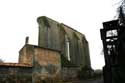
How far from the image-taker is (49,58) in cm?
2180

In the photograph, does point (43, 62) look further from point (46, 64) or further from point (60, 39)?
point (60, 39)

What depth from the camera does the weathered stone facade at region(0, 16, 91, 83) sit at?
17.5m

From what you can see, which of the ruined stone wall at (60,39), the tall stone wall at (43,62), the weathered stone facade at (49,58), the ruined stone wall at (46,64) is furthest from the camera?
the ruined stone wall at (60,39)

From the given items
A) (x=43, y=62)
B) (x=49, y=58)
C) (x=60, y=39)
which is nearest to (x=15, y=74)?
(x=43, y=62)

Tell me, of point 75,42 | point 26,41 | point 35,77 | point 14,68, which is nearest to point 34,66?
point 35,77

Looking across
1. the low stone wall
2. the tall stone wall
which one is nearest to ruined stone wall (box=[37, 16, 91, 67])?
the tall stone wall

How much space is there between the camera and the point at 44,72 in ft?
66.7

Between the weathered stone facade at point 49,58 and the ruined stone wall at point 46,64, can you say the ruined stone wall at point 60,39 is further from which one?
the ruined stone wall at point 46,64

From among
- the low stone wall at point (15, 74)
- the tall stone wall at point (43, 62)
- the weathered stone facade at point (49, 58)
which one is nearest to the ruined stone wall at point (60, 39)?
the weathered stone facade at point (49, 58)

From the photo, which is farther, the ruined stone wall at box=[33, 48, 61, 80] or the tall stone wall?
the ruined stone wall at box=[33, 48, 61, 80]

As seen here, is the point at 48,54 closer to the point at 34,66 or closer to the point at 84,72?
the point at 34,66

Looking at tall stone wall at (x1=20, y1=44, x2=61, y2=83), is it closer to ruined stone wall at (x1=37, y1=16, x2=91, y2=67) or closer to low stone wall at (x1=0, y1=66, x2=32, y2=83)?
low stone wall at (x1=0, y1=66, x2=32, y2=83)

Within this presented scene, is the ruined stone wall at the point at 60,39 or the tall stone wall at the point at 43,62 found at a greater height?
the ruined stone wall at the point at 60,39

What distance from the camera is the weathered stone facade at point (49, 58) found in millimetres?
17527
